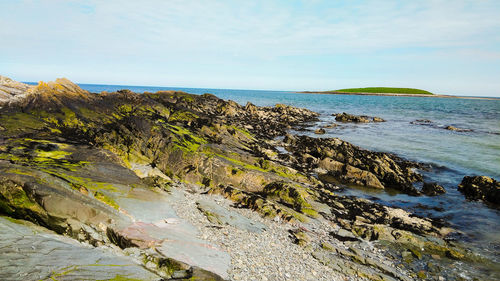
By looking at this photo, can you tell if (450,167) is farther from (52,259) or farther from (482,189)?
(52,259)

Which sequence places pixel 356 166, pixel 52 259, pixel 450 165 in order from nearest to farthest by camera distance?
pixel 52 259 < pixel 356 166 < pixel 450 165

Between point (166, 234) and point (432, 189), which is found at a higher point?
point (166, 234)

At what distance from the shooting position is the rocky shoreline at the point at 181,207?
29.4 feet

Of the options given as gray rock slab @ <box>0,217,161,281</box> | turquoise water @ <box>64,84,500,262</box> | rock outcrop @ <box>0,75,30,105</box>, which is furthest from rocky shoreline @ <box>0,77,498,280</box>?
turquoise water @ <box>64,84,500,262</box>

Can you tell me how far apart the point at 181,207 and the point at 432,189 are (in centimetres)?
2252

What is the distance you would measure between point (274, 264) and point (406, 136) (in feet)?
153

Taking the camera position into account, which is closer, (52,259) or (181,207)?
(52,259)

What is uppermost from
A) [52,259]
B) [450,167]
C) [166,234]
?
[52,259]

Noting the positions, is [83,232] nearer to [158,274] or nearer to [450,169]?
[158,274]

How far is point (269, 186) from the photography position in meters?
19.9

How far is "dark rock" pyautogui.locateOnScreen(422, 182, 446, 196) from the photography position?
22.9 metres

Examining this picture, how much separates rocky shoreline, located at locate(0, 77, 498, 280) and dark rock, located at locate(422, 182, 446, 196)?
0.33ft

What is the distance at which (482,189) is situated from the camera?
21859 millimetres

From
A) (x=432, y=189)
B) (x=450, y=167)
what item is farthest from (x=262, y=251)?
(x=450, y=167)
